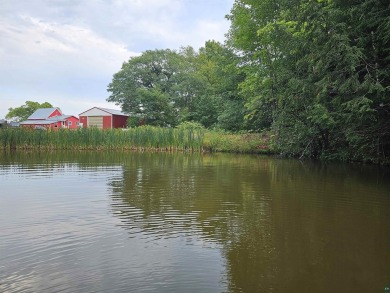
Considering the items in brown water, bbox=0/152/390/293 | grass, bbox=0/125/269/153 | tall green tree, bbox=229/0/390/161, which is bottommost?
brown water, bbox=0/152/390/293

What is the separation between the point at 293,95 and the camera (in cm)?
1431

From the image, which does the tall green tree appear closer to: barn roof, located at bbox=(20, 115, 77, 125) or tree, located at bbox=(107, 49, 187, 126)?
tree, located at bbox=(107, 49, 187, 126)

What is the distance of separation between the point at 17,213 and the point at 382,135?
41.9ft

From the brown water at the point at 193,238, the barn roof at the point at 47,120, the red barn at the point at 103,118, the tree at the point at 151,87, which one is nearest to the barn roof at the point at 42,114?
the barn roof at the point at 47,120

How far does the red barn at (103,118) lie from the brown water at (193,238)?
37880 mm

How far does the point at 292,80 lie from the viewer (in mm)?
12984

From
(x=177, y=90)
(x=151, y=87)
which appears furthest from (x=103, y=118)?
(x=177, y=90)

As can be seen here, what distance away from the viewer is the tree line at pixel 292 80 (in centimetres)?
1048

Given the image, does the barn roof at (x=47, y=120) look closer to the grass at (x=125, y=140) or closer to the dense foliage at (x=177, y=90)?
the dense foliage at (x=177, y=90)

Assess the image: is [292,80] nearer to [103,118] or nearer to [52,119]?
[103,118]

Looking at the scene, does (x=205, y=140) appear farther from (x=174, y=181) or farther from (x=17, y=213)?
(x=17, y=213)

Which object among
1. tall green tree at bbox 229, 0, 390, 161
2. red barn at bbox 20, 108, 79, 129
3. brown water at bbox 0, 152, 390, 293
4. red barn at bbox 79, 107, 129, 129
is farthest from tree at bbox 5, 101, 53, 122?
brown water at bbox 0, 152, 390, 293

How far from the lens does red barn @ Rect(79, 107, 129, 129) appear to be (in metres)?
47.1

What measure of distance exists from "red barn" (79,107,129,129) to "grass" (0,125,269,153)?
785 inches
